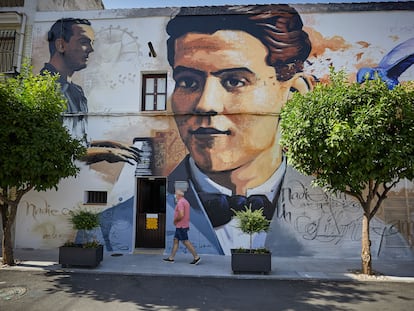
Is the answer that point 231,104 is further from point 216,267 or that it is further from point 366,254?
point 366,254

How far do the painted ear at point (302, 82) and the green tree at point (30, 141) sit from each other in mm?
6548

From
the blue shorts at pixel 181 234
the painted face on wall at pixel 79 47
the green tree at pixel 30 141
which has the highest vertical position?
the painted face on wall at pixel 79 47

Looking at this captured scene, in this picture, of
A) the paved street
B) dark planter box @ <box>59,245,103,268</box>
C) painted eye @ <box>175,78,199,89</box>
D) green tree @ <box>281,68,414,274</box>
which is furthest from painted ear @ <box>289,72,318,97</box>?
dark planter box @ <box>59,245,103,268</box>

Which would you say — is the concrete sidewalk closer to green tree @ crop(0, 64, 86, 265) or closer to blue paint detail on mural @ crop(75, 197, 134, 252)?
blue paint detail on mural @ crop(75, 197, 134, 252)

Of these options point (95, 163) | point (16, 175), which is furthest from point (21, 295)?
point (95, 163)

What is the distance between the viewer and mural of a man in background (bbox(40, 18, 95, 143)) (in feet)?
33.4

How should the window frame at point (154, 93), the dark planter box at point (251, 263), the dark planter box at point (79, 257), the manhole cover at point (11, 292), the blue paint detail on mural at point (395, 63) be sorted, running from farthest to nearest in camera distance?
the window frame at point (154, 93)
the blue paint detail on mural at point (395, 63)
the dark planter box at point (79, 257)
the dark planter box at point (251, 263)
the manhole cover at point (11, 292)

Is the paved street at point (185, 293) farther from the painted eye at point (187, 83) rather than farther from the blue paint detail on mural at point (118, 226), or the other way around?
the painted eye at point (187, 83)

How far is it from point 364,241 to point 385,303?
206 centimetres

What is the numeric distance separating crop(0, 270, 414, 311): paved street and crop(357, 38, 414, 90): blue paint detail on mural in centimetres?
599

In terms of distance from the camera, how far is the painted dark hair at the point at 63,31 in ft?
34.4

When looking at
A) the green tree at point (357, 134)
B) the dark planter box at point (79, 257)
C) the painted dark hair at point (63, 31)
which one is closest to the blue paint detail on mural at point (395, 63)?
the green tree at point (357, 134)

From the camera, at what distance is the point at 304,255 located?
9039 mm

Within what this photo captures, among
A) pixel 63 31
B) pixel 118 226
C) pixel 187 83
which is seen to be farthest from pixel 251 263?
pixel 63 31
